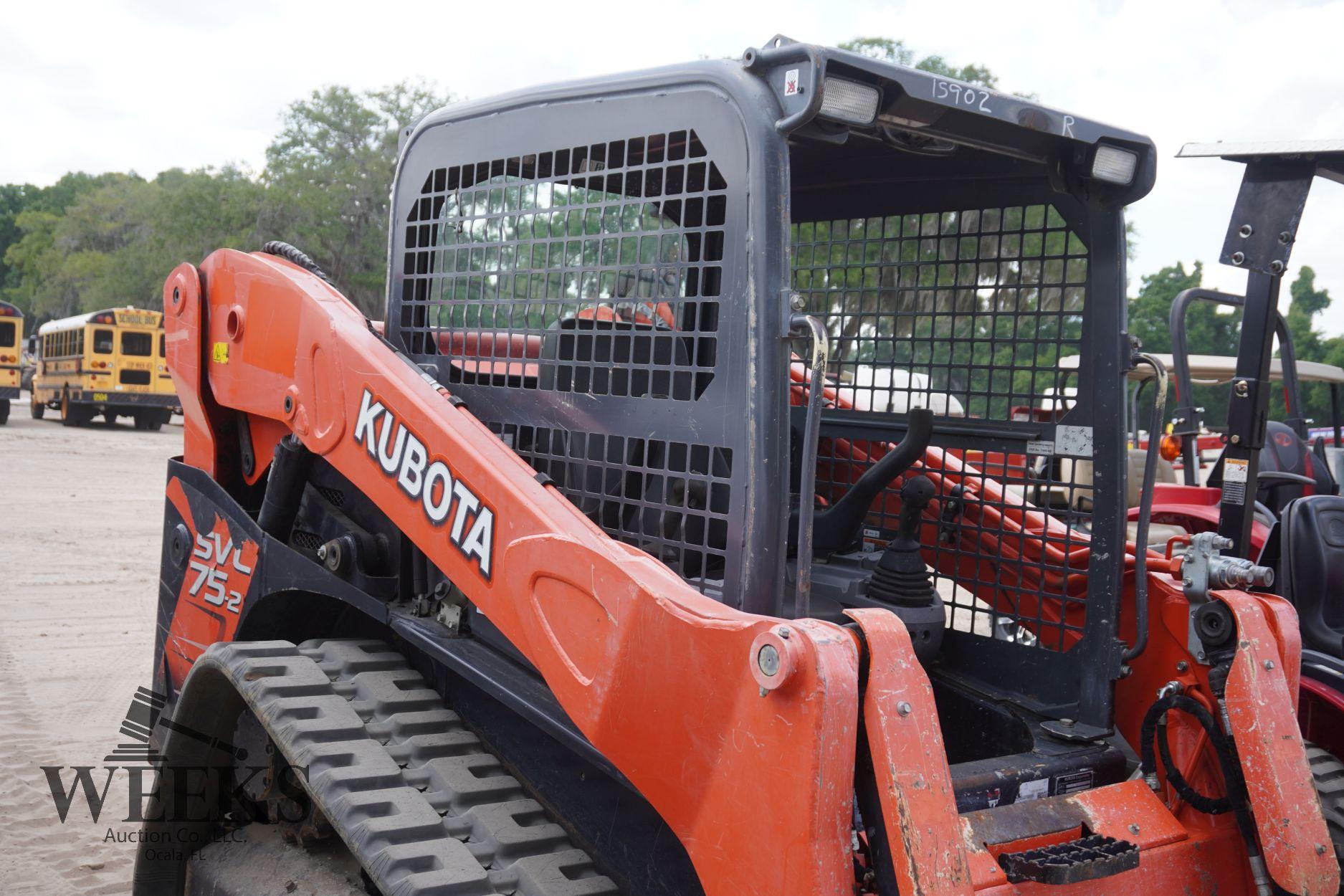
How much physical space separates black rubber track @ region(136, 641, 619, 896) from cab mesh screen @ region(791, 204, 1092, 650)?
1.34 metres

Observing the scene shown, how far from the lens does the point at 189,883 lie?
10.1 ft

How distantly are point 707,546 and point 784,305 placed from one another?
0.47 meters

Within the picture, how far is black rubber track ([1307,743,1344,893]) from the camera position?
3055 mm

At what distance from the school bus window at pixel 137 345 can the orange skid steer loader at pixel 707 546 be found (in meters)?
24.2

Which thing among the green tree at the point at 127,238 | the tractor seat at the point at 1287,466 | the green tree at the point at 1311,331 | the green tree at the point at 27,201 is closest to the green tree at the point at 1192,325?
the green tree at the point at 1311,331

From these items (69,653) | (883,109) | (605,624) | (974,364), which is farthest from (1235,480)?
(69,653)

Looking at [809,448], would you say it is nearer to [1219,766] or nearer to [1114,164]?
[1114,164]

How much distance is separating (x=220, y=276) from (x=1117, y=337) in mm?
2402

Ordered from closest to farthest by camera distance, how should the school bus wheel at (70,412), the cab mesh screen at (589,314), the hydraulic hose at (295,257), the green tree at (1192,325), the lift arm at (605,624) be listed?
the lift arm at (605,624), the cab mesh screen at (589,314), the hydraulic hose at (295,257), the green tree at (1192,325), the school bus wheel at (70,412)

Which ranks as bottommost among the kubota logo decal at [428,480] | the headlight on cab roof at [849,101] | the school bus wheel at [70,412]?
the school bus wheel at [70,412]

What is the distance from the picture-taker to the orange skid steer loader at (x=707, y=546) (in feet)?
6.51

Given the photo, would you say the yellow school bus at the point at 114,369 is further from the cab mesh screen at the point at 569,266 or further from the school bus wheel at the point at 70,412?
the cab mesh screen at the point at 569,266

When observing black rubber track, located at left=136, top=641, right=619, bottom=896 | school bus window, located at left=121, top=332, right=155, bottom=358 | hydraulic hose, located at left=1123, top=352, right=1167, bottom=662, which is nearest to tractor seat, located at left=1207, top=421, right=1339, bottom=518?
hydraulic hose, located at left=1123, top=352, right=1167, bottom=662

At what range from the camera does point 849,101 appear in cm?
209
